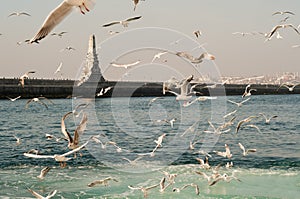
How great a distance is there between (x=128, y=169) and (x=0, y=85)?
239ft

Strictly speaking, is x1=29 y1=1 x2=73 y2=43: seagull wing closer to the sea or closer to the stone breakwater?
the sea

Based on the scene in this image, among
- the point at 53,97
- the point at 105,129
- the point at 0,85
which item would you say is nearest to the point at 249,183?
the point at 105,129

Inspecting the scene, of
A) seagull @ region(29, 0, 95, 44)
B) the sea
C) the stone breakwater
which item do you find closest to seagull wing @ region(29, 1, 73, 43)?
seagull @ region(29, 0, 95, 44)

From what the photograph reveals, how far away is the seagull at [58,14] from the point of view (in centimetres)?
527

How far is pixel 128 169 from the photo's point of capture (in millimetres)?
19609

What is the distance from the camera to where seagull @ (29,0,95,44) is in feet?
17.3

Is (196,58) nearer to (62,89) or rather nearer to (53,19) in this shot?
(53,19)

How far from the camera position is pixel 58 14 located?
577cm

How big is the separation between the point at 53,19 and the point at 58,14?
5.0 inches

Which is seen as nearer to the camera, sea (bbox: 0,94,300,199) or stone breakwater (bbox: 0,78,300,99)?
sea (bbox: 0,94,300,199)

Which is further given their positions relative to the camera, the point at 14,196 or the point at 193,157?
the point at 193,157

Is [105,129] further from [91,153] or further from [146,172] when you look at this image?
[146,172]

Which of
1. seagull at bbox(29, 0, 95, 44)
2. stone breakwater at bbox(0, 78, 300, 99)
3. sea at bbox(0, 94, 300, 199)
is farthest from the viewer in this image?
stone breakwater at bbox(0, 78, 300, 99)

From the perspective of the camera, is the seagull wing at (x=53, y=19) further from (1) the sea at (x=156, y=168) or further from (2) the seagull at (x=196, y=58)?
(2) the seagull at (x=196, y=58)
